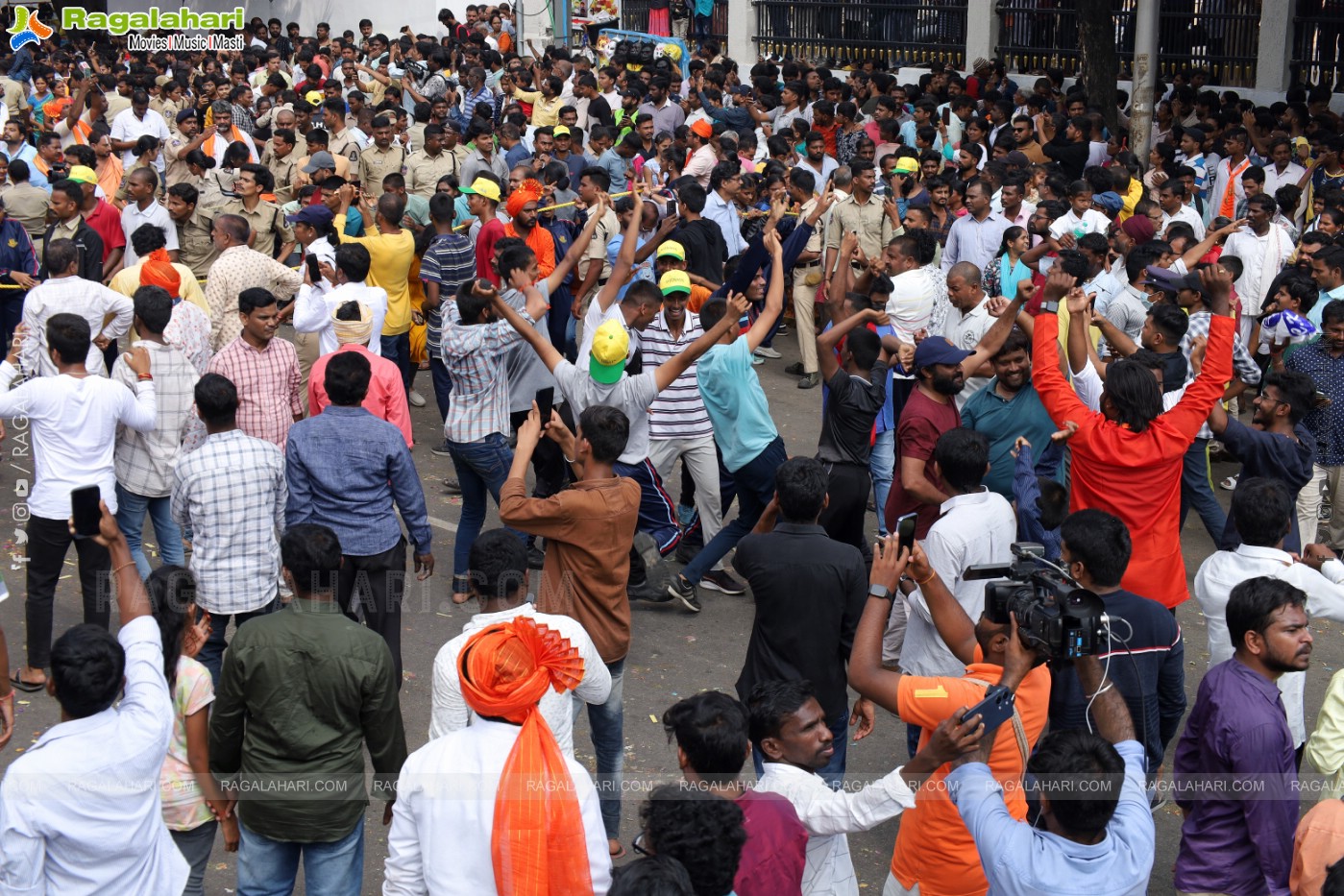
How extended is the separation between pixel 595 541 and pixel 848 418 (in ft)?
6.88

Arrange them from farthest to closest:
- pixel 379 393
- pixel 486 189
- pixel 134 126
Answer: pixel 134 126
pixel 486 189
pixel 379 393

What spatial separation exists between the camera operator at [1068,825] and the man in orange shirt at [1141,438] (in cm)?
235

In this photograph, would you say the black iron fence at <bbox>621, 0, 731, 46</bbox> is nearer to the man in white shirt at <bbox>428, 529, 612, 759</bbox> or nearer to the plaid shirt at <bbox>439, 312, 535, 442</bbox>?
the plaid shirt at <bbox>439, 312, 535, 442</bbox>

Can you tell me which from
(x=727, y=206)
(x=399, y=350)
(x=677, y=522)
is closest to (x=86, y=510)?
(x=677, y=522)

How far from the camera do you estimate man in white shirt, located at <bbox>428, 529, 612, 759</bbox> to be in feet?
13.9

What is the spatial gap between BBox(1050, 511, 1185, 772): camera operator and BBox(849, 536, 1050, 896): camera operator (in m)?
0.45

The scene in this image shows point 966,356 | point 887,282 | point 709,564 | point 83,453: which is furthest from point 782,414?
point 83,453

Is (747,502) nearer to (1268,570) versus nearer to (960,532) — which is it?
(960,532)

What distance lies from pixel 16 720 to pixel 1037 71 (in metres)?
17.2

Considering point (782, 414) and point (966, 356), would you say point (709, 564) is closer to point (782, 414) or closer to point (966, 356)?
point (966, 356)

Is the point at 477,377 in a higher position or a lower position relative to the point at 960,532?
higher

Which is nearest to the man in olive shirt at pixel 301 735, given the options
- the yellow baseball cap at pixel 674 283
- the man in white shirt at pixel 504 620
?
the man in white shirt at pixel 504 620

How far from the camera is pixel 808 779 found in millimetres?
3885

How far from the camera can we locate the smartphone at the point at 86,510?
4.21m
